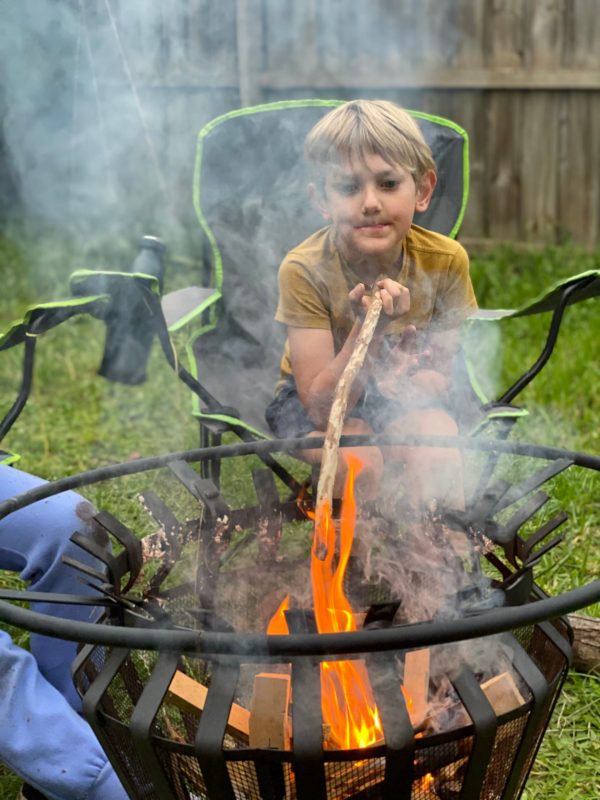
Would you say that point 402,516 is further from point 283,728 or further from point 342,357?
point 283,728

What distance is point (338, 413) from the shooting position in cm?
142

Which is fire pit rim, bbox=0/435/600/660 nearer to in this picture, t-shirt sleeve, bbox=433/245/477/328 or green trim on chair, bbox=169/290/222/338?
t-shirt sleeve, bbox=433/245/477/328

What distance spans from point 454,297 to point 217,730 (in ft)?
4.31

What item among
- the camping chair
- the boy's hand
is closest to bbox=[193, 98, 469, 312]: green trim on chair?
the camping chair

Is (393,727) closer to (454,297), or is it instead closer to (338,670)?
(338,670)

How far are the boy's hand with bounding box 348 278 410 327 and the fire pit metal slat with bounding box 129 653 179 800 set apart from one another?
0.68m

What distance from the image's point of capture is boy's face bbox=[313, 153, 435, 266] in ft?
6.04

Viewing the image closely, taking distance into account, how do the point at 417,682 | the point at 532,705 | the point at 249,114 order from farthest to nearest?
the point at 249,114 < the point at 417,682 < the point at 532,705

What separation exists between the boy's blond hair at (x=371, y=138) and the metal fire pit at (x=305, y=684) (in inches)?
25.8

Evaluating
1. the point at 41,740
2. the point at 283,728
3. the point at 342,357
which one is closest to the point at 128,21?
the point at 342,357

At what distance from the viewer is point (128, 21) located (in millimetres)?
3346

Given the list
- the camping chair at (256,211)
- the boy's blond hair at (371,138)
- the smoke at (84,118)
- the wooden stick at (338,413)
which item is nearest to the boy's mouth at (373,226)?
the boy's blond hair at (371,138)

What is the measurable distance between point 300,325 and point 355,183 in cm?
34

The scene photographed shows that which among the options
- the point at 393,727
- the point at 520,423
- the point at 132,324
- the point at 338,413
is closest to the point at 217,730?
the point at 393,727
